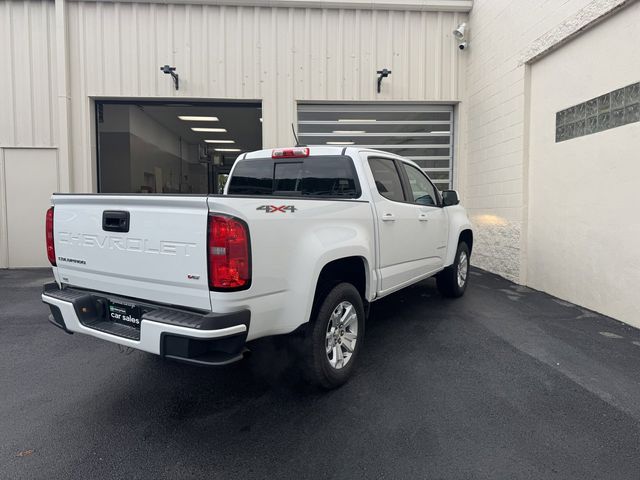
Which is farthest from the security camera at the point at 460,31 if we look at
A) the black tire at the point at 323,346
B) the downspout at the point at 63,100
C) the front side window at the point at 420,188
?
the downspout at the point at 63,100

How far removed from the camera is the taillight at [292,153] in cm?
398

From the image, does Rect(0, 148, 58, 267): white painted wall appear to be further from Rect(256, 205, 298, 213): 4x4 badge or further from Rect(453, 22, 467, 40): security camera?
Rect(453, 22, 467, 40): security camera

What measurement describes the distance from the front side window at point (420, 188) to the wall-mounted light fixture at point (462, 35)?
496 centimetres

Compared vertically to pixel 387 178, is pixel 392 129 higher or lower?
higher

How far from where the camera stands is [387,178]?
4336mm

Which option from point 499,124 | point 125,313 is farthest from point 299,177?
point 499,124

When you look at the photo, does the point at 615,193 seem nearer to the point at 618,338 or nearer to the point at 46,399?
the point at 618,338

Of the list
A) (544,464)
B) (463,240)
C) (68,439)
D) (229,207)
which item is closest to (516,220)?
(463,240)

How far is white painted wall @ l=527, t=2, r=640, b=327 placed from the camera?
4.95 m

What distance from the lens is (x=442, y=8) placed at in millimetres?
8781

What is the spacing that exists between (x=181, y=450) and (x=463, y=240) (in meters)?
5.09

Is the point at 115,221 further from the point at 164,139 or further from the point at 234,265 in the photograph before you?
the point at 164,139

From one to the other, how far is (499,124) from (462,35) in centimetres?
234

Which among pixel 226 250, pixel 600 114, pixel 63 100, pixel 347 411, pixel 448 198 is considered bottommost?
pixel 347 411
